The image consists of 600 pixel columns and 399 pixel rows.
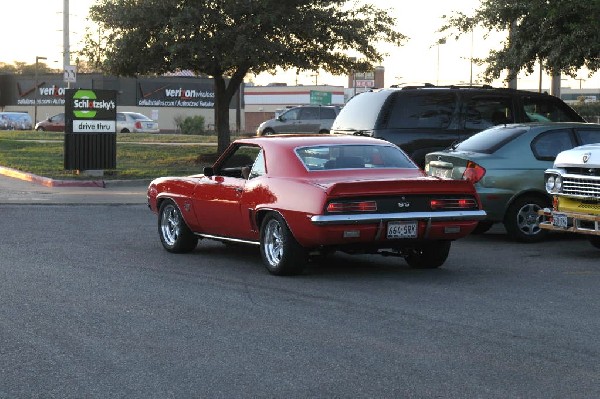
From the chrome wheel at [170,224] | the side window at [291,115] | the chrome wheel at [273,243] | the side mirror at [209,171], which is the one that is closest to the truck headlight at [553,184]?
the chrome wheel at [273,243]

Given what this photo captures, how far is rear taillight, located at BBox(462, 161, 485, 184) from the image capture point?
15.4 m

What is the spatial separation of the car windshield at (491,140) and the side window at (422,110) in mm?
2918

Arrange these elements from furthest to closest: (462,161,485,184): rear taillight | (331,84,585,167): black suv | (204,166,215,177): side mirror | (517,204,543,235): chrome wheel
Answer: (331,84,585,167): black suv, (517,204,543,235): chrome wheel, (462,161,485,184): rear taillight, (204,166,215,177): side mirror

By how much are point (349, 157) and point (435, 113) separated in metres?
7.42

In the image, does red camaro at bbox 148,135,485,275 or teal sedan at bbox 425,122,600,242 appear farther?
teal sedan at bbox 425,122,600,242

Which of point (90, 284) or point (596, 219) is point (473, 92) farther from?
point (90, 284)

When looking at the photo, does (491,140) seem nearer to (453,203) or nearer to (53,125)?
(453,203)

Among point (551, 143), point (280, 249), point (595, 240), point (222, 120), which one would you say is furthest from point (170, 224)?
point (222, 120)

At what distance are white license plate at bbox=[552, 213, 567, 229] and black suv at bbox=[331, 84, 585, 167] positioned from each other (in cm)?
568

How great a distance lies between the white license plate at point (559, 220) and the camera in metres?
13.6

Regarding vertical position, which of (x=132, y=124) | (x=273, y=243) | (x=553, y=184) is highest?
(x=132, y=124)

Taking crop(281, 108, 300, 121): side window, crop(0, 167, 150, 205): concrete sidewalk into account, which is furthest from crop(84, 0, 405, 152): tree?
crop(281, 108, 300, 121): side window

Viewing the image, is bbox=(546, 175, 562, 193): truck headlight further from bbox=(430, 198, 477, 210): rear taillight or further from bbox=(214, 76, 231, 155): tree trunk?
bbox=(214, 76, 231, 155): tree trunk

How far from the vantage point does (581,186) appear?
13.6m
